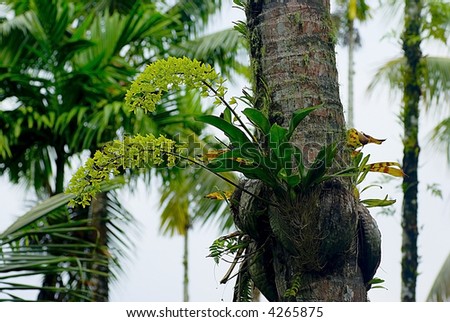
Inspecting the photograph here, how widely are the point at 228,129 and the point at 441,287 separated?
8.36 m

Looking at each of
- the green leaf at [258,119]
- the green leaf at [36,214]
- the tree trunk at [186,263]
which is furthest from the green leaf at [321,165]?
the tree trunk at [186,263]

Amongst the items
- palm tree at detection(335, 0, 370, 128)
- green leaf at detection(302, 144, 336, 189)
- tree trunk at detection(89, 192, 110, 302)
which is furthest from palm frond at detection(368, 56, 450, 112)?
green leaf at detection(302, 144, 336, 189)

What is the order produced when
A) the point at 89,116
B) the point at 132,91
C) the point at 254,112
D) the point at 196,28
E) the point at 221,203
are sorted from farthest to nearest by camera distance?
1. the point at 196,28
2. the point at 221,203
3. the point at 89,116
4. the point at 132,91
5. the point at 254,112

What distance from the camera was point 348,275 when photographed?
1828 millimetres

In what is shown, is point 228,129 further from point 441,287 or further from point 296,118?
point 441,287

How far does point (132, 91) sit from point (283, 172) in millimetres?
462

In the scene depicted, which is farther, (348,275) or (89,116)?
(89,116)

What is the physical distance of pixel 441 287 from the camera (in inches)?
370

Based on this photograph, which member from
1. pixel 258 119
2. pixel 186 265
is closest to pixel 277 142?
pixel 258 119

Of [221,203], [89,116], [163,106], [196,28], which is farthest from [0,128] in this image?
[196,28]

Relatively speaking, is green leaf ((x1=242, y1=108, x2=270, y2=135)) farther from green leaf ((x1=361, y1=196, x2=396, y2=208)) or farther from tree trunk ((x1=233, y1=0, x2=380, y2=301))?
green leaf ((x1=361, y1=196, x2=396, y2=208))

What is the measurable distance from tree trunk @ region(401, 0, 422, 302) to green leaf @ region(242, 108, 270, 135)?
13.9 feet

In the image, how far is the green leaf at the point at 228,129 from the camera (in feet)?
5.73
